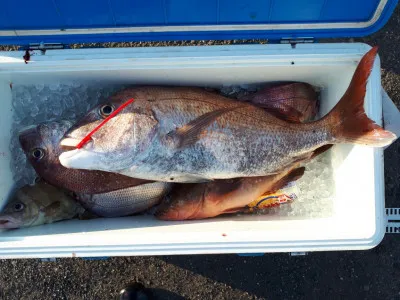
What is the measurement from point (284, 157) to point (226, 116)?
11.0 inches

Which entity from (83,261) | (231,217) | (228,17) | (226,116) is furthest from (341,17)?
(83,261)

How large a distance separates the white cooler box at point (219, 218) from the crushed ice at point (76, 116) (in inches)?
1.3

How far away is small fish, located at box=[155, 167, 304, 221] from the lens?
158cm

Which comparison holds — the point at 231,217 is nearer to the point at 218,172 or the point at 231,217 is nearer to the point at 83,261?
the point at 218,172

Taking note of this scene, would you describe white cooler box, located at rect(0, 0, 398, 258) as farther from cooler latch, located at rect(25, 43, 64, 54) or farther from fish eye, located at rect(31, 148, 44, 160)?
fish eye, located at rect(31, 148, 44, 160)

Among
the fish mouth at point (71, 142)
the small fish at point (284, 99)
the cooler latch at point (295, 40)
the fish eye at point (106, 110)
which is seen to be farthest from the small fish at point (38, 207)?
the cooler latch at point (295, 40)

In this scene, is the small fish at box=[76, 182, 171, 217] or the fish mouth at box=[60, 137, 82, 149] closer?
the fish mouth at box=[60, 137, 82, 149]

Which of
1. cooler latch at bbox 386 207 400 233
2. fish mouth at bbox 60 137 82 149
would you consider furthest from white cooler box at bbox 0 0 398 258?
cooler latch at bbox 386 207 400 233

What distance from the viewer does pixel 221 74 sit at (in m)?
1.55

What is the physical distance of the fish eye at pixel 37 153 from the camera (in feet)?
5.01

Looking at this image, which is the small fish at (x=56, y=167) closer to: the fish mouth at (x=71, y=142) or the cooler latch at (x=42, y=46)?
the fish mouth at (x=71, y=142)

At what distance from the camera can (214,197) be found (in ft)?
5.19

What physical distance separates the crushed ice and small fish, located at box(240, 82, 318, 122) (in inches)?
2.9

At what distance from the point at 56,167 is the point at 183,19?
764 mm
